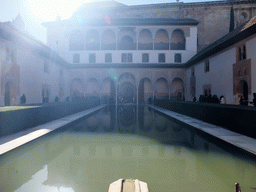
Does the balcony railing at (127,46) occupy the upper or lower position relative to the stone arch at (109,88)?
upper

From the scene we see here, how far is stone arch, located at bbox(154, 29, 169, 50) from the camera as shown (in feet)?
109

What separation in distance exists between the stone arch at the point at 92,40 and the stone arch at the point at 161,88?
11.2 m

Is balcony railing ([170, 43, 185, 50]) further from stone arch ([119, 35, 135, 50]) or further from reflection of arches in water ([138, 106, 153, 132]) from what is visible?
reflection of arches in water ([138, 106, 153, 132])

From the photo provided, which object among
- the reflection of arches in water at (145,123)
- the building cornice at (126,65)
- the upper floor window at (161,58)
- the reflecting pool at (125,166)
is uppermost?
the upper floor window at (161,58)

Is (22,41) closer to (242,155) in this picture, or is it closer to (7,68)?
(7,68)

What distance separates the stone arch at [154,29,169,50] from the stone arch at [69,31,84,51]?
39.8ft

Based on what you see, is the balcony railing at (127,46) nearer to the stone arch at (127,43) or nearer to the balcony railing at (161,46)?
the stone arch at (127,43)

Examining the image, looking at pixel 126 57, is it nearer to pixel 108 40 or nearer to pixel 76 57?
pixel 108 40

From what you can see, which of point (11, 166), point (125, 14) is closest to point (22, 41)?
point (11, 166)

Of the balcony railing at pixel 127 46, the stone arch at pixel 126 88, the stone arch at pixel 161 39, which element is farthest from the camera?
the stone arch at pixel 126 88

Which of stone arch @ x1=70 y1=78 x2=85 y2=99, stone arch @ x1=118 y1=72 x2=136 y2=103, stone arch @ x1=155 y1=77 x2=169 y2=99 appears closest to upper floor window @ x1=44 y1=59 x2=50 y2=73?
stone arch @ x1=70 y1=78 x2=85 y2=99

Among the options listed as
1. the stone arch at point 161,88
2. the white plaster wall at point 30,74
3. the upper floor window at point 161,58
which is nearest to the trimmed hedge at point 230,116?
the white plaster wall at point 30,74

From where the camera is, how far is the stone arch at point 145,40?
110 feet

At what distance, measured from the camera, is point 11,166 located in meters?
4.52
